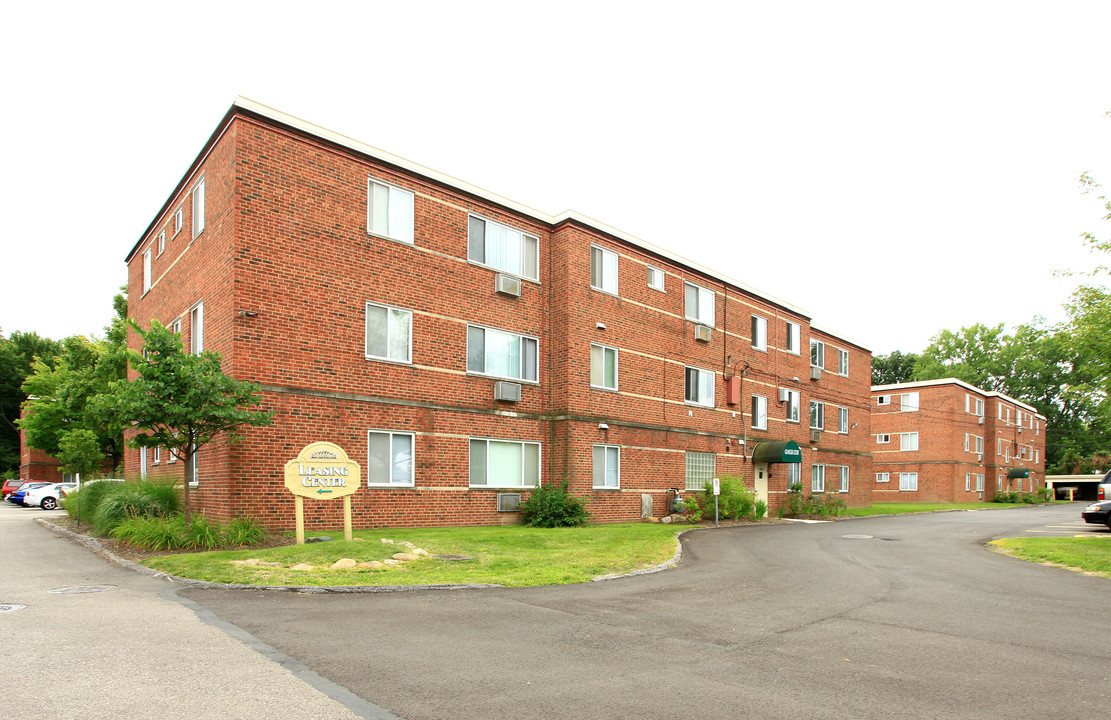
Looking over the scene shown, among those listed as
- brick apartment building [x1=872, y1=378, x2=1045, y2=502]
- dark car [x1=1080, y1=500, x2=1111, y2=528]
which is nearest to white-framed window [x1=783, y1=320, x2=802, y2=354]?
dark car [x1=1080, y1=500, x2=1111, y2=528]

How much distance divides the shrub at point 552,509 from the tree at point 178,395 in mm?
8589

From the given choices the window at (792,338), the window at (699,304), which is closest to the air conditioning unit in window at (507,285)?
the window at (699,304)

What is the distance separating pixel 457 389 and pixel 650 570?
8716mm

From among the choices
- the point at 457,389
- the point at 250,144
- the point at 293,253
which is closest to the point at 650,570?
the point at 457,389

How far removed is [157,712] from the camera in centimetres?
529

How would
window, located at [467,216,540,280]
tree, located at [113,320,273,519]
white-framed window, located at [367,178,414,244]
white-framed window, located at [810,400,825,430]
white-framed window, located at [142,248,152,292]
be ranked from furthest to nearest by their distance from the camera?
white-framed window, located at [810,400,825,430], white-framed window, located at [142,248,152,292], window, located at [467,216,540,280], white-framed window, located at [367,178,414,244], tree, located at [113,320,273,519]

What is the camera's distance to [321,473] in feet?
49.3

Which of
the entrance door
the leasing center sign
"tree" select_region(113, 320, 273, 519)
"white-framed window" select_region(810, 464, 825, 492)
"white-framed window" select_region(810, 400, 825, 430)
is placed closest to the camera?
"tree" select_region(113, 320, 273, 519)

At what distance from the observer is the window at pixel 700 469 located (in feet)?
90.7

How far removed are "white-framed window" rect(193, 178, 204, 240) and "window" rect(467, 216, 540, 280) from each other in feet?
22.2

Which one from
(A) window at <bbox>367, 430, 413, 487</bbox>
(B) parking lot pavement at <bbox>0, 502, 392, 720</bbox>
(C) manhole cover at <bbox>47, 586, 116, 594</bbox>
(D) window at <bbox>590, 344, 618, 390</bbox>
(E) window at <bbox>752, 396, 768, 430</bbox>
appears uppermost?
(D) window at <bbox>590, 344, 618, 390</bbox>

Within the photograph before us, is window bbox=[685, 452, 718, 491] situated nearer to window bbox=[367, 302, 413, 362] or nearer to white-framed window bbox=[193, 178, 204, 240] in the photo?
window bbox=[367, 302, 413, 362]

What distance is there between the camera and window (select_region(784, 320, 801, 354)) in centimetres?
3450

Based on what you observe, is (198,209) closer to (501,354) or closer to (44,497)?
(501,354)
